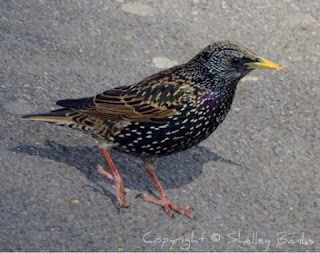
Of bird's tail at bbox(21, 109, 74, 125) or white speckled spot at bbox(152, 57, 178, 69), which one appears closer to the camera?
bird's tail at bbox(21, 109, 74, 125)

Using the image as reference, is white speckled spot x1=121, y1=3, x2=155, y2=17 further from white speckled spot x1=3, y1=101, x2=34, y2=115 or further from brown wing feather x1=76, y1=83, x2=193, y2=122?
brown wing feather x1=76, y1=83, x2=193, y2=122

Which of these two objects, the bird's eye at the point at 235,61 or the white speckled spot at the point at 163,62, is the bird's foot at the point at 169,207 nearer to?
the bird's eye at the point at 235,61

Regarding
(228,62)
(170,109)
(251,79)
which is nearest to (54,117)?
(170,109)

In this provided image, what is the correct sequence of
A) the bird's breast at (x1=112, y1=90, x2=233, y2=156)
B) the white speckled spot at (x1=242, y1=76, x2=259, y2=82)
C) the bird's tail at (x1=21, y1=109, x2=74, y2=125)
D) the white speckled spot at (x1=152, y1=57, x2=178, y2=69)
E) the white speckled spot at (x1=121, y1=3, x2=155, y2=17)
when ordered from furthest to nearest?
the white speckled spot at (x1=121, y1=3, x2=155, y2=17) → the white speckled spot at (x1=152, y1=57, x2=178, y2=69) → the white speckled spot at (x1=242, y1=76, x2=259, y2=82) → the bird's tail at (x1=21, y1=109, x2=74, y2=125) → the bird's breast at (x1=112, y1=90, x2=233, y2=156)

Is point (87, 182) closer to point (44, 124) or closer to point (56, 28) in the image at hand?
point (44, 124)

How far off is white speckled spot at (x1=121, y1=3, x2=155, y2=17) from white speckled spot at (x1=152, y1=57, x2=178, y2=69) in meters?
0.67

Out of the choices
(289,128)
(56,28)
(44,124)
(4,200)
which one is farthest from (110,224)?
(56,28)

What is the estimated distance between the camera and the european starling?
4949 mm

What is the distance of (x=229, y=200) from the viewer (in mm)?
5160

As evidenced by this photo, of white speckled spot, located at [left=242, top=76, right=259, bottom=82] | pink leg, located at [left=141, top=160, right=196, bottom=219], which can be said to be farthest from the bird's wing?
white speckled spot, located at [left=242, top=76, right=259, bottom=82]

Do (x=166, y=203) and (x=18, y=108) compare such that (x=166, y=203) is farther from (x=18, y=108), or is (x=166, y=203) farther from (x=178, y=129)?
(x=18, y=108)

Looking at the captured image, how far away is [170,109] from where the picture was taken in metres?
4.94

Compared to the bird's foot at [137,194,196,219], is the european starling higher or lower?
higher

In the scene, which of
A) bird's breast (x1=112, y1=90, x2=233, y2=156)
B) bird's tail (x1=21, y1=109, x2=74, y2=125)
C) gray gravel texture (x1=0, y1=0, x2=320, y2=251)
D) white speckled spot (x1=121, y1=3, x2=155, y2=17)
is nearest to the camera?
gray gravel texture (x1=0, y1=0, x2=320, y2=251)
